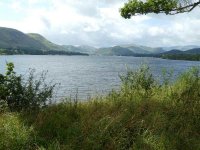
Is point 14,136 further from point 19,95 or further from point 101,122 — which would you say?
point 19,95

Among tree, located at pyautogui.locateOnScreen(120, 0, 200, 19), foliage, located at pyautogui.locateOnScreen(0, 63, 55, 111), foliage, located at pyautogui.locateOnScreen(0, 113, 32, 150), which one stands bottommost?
foliage, located at pyautogui.locateOnScreen(0, 113, 32, 150)

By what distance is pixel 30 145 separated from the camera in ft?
23.9

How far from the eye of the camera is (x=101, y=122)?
8.12 metres

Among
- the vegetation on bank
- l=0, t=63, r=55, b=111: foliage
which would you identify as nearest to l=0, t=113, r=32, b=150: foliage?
the vegetation on bank

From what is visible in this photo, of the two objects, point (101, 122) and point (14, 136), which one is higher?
point (101, 122)

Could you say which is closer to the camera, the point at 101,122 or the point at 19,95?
the point at 101,122

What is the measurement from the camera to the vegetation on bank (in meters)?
7.48

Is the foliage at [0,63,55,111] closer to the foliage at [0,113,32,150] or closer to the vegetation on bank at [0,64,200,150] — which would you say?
the vegetation on bank at [0,64,200,150]

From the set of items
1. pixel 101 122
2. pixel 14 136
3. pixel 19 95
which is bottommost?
pixel 14 136

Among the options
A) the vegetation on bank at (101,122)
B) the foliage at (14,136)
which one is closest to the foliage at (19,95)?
the vegetation on bank at (101,122)

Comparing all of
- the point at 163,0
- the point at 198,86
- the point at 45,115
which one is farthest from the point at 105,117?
the point at 163,0

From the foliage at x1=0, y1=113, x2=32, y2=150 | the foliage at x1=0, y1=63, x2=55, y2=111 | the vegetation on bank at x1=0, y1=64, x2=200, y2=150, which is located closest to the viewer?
the foliage at x1=0, y1=113, x2=32, y2=150

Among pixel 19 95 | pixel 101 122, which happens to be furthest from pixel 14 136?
pixel 19 95

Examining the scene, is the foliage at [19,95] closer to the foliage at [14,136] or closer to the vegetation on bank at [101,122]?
the vegetation on bank at [101,122]
